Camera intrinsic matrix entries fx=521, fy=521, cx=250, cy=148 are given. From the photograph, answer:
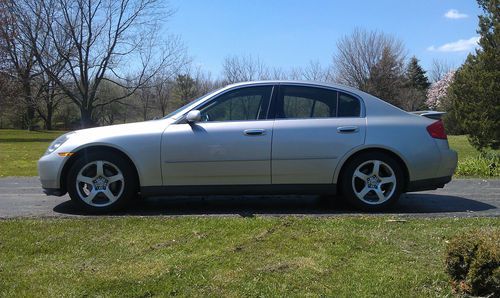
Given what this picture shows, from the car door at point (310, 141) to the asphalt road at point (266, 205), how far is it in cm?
45

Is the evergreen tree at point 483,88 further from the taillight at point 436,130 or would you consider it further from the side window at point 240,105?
the side window at point 240,105

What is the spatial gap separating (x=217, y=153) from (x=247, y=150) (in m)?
0.34

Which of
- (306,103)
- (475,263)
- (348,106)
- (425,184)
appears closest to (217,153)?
(306,103)

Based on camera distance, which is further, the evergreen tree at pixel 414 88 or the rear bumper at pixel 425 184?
the evergreen tree at pixel 414 88

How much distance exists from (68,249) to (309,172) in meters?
2.76

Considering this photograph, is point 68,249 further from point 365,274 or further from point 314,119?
point 314,119

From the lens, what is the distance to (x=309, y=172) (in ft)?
19.4

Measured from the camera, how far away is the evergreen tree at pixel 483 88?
803 inches

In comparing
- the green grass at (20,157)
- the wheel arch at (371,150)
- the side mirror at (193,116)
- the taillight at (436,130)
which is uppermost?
the side mirror at (193,116)

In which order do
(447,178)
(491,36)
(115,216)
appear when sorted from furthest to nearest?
(491,36) < (447,178) < (115,216)

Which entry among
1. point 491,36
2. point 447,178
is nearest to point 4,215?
point 447,178

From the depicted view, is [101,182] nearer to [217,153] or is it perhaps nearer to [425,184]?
[217,153]

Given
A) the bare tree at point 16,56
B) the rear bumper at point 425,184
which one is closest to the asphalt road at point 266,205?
the rear bumper at point 425,184

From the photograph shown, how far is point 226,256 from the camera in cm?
407
